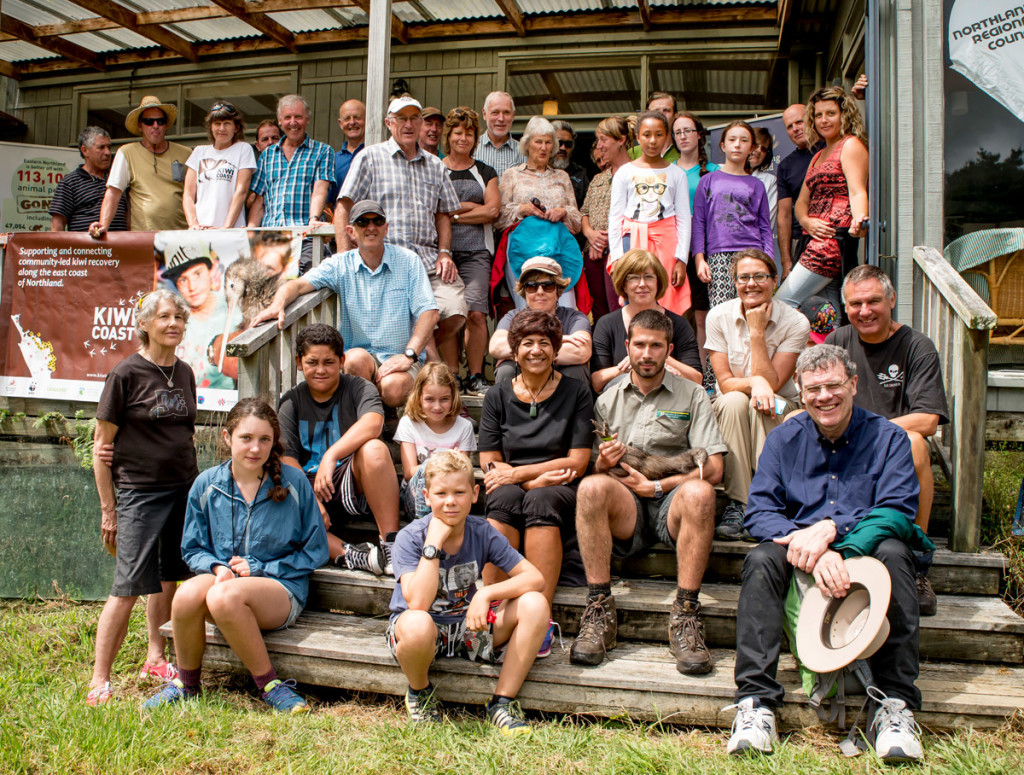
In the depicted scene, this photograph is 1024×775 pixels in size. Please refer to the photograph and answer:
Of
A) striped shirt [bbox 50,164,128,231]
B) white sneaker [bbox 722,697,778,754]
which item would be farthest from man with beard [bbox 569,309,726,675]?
striped shirt [bbox 50,164,128,231]

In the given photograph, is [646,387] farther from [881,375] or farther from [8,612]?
[8,612]

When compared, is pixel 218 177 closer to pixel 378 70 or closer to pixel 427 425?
pixel 378 70

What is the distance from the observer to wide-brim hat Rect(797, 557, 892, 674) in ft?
8.94

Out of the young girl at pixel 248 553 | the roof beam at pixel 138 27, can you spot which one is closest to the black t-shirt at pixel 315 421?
the young girl at pixel 248 553

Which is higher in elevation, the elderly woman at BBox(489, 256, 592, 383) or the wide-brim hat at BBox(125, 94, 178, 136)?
the wide-brim hat at BBox(125, 94, 178, 136)

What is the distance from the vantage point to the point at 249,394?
432 cm

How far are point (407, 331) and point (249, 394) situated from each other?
967 mm

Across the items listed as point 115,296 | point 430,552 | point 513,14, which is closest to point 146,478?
point 430,552

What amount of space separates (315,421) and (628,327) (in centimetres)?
164

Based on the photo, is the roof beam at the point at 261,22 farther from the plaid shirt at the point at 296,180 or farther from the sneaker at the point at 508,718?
the sneaker at the point at 508,718

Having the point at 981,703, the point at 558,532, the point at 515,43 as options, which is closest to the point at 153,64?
the point at 515,43

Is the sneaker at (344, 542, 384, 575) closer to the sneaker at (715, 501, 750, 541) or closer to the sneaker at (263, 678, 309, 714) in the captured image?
the sneaker at (263, 678, 309, 714)

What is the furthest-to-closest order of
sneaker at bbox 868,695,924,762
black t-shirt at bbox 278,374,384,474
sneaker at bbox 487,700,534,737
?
black t-shirt at bbox 278,374,384,474 < sneaker at bbox 487,700,534,737 < sneaker at bbox 868,695,924,762

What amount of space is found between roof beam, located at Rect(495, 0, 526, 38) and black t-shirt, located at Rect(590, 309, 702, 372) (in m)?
4.71
